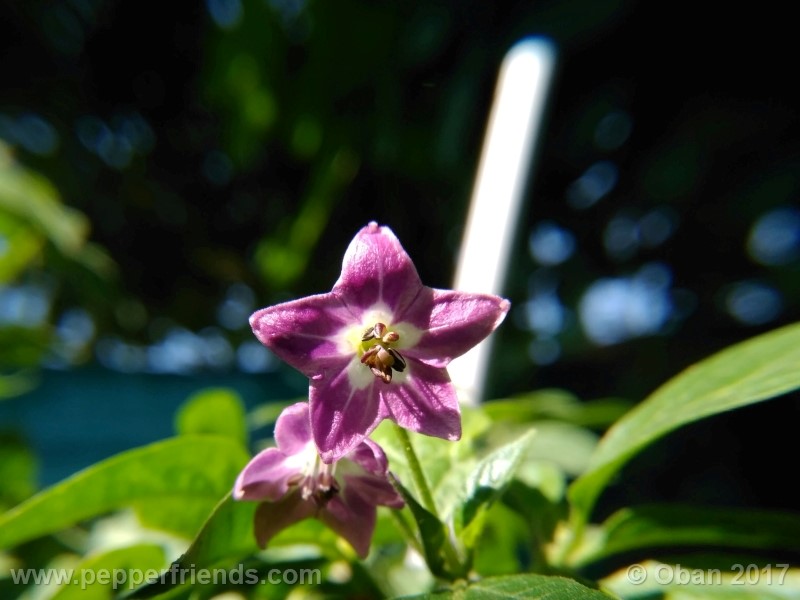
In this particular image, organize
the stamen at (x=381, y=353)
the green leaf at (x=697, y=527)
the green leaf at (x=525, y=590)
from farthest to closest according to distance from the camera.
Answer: the green leaf at (x=697, y=527), the stamen at (x=381, y=353), the green leaf at (x=525, y=590)

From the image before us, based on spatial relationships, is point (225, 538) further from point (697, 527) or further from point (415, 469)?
point (697, 527)

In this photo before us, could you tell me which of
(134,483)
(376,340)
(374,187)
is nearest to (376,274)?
(376,340)

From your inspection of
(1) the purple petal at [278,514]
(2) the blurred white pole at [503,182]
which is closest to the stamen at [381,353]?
(1) the purple petal at [278,514]

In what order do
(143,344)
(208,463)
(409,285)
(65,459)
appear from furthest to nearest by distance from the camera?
(143,344) < (65,459) < (208,463) < (409,285)

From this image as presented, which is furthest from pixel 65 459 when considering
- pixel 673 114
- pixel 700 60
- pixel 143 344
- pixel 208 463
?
pixel 700 60

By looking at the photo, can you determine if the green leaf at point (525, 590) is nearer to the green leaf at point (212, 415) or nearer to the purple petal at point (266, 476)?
the purple petal at point (266, 476)

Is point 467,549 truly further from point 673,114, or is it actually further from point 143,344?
point 143,344
